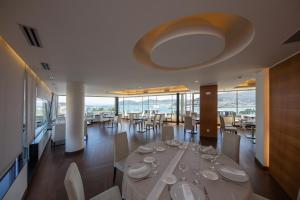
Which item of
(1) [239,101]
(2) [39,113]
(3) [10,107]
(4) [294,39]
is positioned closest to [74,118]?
(2) [39,113]

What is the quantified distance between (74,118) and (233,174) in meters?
4.50

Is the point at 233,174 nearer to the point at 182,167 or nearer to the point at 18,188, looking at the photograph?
the point at 182,167

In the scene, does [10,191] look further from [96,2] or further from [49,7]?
→ [96,2]

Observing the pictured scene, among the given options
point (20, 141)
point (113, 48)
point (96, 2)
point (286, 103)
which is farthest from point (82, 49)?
point (286, 103)

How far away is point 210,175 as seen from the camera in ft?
4.54

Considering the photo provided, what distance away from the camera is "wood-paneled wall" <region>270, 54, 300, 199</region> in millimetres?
2051

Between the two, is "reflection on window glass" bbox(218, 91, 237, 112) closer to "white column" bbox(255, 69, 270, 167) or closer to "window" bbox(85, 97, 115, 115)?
"white column" bbox(255, 69, 270, 167)

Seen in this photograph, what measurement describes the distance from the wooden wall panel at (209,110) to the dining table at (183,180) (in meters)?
4.14

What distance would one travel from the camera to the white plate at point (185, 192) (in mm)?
1045

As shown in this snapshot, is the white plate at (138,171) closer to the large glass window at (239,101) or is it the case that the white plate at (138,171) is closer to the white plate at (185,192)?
the white plate at (185,192)

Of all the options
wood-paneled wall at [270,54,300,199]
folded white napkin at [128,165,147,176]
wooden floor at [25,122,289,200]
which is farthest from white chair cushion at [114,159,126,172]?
wood-paneled wall at [270,54,300,199]

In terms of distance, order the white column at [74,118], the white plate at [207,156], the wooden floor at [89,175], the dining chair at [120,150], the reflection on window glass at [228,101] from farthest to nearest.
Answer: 1. the reflection on window glass at [228,101]
2. the white column at [74,118]
3. the dining chair at [120,150]
4. the wooden floor at [89,175]
5. the white plate at [207,156]

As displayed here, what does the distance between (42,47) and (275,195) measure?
4429 mm

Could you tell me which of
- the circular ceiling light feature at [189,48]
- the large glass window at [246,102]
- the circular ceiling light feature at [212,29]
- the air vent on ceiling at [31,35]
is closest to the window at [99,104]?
the air vent on ceiling at [31,35]
